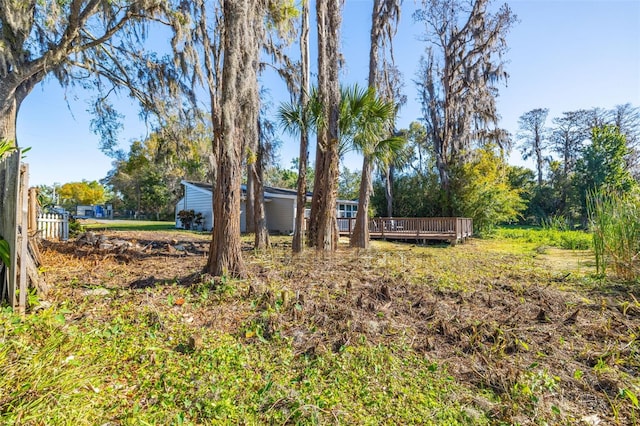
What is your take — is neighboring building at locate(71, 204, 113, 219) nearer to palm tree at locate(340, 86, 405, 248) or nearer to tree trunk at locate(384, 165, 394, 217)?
tree trunk at locate(384, 165, 394, 217)

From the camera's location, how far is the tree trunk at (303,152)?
773 centimetres

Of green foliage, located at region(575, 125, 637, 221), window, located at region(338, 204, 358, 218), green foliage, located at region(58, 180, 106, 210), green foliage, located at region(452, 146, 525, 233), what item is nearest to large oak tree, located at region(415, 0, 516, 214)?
green foliage, located at region(452, 146, 525, 233)

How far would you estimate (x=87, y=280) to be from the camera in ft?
13.8

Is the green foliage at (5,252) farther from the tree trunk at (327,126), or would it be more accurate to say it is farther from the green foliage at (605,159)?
the green foliage at (605,159)

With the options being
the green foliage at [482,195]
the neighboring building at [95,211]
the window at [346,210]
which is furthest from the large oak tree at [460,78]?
the neighboring building at [95,211]

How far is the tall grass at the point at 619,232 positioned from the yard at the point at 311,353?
0.45 m

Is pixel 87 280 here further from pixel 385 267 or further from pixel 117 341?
pixel 385 267

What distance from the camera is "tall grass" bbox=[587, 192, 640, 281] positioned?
477cm

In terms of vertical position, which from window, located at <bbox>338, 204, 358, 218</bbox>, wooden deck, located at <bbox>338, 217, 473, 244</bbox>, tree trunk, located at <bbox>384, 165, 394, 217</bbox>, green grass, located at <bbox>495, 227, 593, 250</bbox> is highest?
tree trunk, located at <bbox>384, 165, 394, 217</bbox>

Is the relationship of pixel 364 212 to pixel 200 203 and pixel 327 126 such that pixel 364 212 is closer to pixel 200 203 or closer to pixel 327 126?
pixel 327 126

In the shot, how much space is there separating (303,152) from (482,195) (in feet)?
37.3

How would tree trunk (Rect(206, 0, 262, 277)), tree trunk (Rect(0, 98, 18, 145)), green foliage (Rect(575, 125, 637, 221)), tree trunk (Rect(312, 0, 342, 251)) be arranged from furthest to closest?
green foliage (Rect(575, 125, 637, 221)) → tree trunk (Rect(312, 0, 342, 251)) → tree trunk (Rect(0, 98, 18, 145)) → tree trunk (Rect(206, 0, 262, 277))

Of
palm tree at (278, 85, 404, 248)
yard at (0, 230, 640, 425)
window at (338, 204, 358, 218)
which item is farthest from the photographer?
window at (338, 204, 358, 218)

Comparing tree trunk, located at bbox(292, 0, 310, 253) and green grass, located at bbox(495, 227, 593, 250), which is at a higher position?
tree trunk, located at bbox(292, 0, 310, 253)
